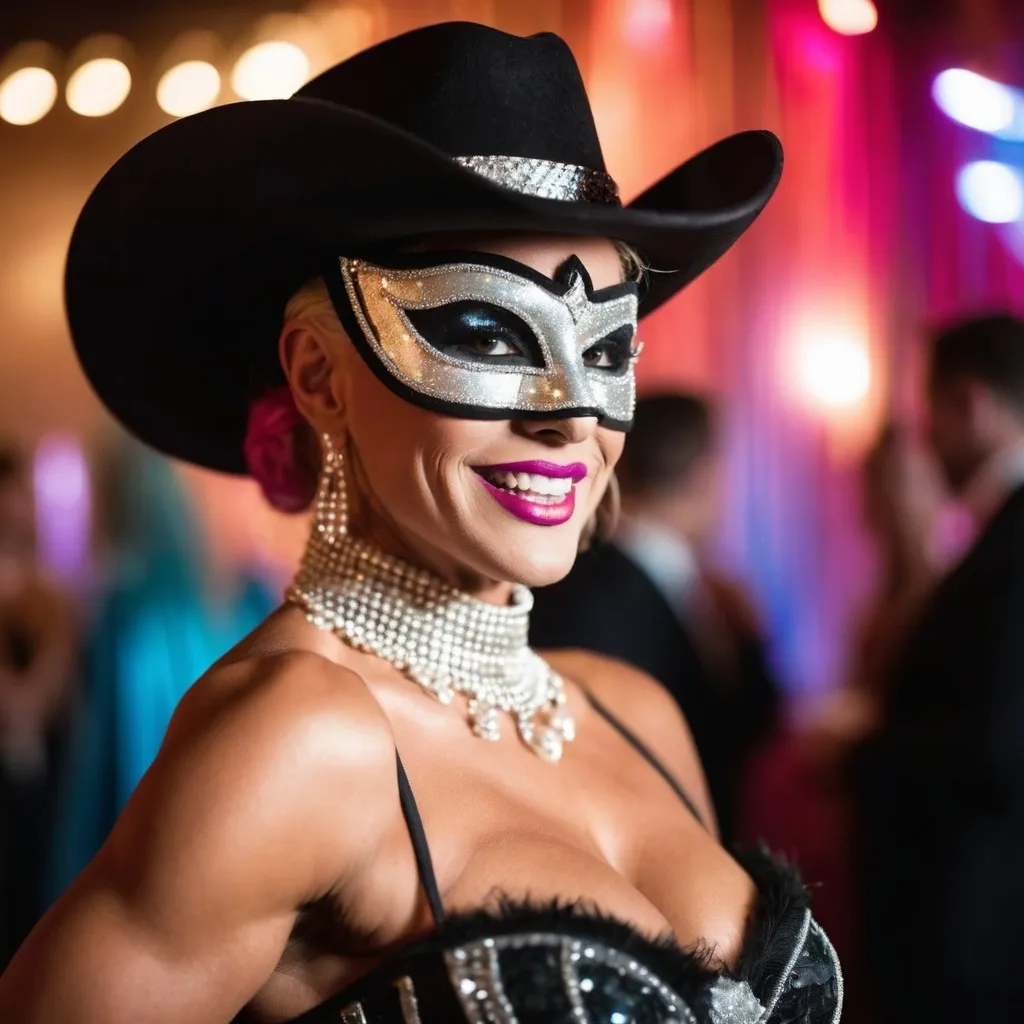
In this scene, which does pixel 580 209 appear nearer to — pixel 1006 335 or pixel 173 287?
pixel 173 287

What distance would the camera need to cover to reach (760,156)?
4.07 feet

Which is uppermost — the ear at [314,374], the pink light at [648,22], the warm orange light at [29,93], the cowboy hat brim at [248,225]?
the pink light at [648,22]

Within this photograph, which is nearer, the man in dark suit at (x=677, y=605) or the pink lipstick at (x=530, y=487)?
the pink lipstick at (x=530, y=487)

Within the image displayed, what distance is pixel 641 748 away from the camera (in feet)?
4.63

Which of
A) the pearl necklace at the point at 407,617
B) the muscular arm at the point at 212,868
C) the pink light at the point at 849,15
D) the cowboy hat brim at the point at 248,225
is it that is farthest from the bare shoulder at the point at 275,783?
the pink light at the point at 849,15

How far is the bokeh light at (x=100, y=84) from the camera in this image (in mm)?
2566

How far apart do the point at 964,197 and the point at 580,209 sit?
313 cm

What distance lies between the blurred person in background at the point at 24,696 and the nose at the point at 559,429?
202 cm

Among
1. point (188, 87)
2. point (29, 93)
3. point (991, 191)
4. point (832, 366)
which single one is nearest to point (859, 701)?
point (832, 366)

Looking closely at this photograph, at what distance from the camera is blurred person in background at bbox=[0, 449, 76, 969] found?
9.00 ft

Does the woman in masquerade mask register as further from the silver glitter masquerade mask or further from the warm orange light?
the warm orange light

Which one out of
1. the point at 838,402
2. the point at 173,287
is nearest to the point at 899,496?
the point at 838,402

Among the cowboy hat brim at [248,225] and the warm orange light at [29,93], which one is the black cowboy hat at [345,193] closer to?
the cowboy hat brim at [248,225]

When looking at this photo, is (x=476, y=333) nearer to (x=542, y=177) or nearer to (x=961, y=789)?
(x=542, y=177)
